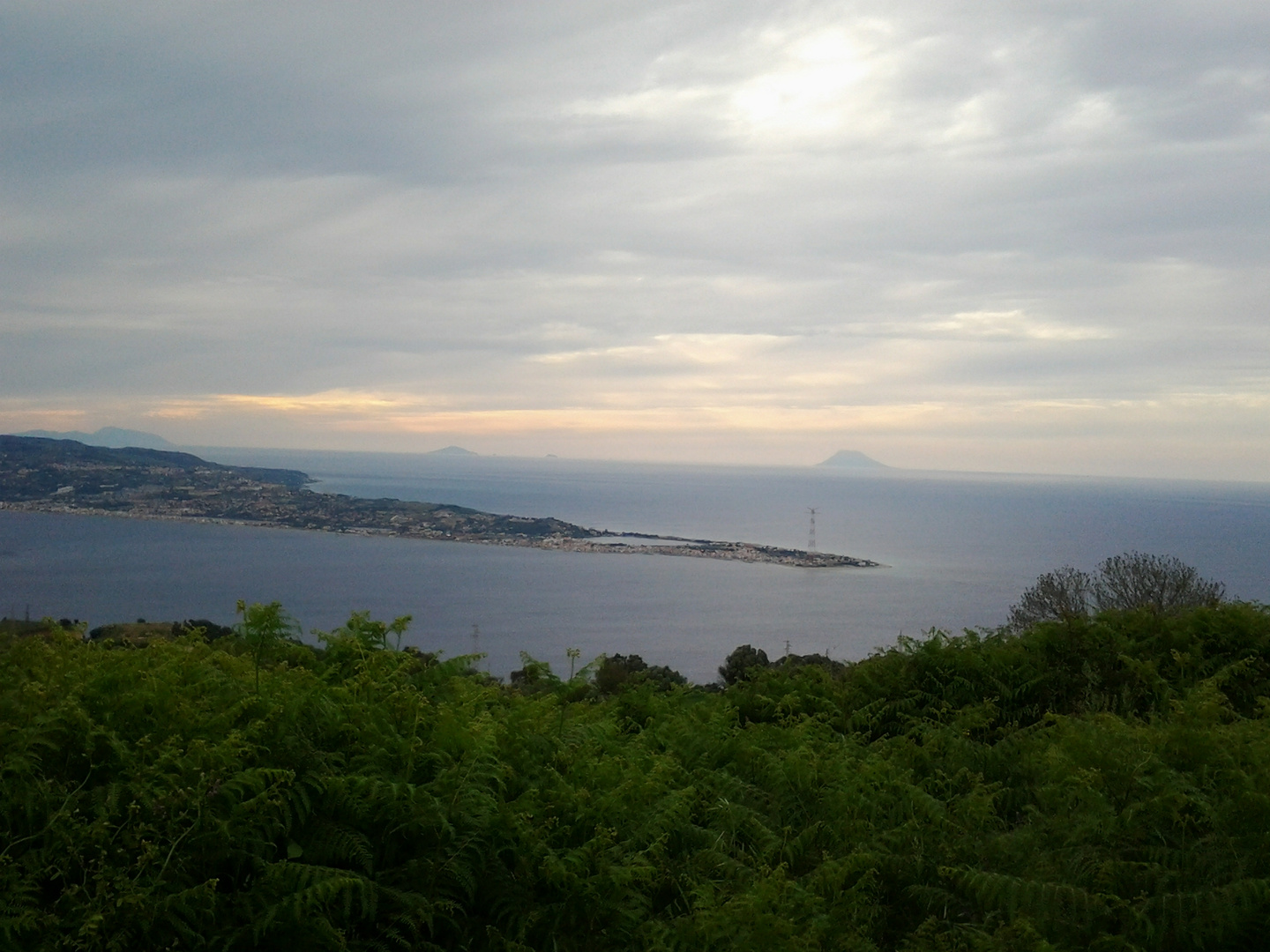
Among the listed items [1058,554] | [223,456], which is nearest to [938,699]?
[223,456]

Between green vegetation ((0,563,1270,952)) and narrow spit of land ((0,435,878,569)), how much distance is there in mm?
28214

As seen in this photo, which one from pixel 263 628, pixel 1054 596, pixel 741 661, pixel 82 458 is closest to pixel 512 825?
pixel 263 628

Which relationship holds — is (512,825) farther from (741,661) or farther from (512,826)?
(741,661)

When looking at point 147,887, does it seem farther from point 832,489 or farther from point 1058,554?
point 832,489

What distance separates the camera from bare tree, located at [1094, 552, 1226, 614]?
1584 centimetres

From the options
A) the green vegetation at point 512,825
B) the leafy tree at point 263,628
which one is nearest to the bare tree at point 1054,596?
the green vegetation at point 512,825

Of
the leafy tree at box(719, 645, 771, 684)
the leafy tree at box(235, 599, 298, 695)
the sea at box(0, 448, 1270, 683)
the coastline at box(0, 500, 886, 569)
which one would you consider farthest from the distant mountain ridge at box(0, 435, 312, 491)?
the leafy tree at box(235, 599, 298, 695)

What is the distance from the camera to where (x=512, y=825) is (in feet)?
12.5

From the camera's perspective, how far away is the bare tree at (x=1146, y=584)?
52.0 feet

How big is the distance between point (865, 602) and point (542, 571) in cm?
1846

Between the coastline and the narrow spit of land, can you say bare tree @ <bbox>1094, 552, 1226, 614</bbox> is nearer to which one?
the narrow spit of land

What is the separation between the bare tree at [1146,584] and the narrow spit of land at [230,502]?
29521 mm

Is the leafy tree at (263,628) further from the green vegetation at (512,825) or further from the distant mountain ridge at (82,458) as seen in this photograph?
the distant mountain ridge at (82,458)

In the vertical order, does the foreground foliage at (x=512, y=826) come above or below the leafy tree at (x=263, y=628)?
below
